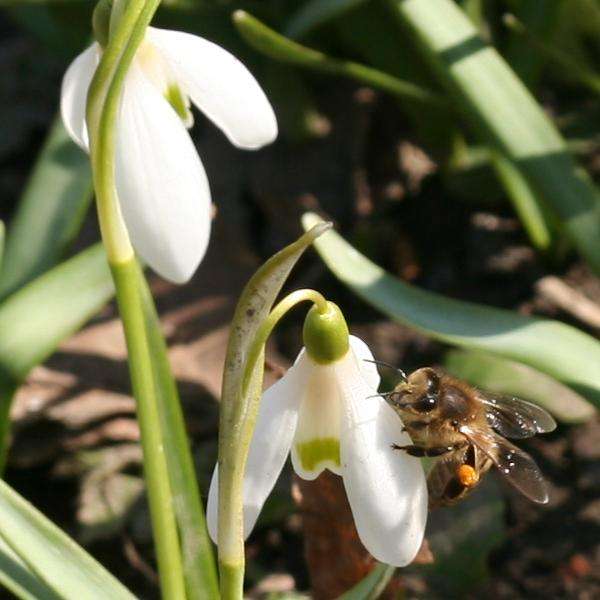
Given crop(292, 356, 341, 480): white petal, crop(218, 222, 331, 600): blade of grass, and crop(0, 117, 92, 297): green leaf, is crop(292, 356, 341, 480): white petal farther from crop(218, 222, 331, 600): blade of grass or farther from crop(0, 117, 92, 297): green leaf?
crop(0, 117, 92, 297): green leaf

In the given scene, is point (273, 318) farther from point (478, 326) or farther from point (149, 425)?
point (478, 326)

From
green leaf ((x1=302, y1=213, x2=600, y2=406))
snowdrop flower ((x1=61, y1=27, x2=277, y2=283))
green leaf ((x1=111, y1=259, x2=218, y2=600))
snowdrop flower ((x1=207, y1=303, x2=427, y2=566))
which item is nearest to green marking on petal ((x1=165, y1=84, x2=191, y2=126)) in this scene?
snowdrop flower ((x1=61, y1=27, x2=277, y2=283))

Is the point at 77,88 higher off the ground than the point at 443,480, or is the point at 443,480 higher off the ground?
the point at 77,88

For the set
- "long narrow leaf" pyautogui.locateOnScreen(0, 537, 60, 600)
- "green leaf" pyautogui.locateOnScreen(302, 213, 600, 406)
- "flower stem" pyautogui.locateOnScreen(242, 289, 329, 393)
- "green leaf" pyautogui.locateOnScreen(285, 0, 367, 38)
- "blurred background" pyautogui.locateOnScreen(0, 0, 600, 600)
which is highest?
"flower stem" pyautogui.locateOnScreen(242, 289, 329, 393)

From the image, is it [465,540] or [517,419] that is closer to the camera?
[517,419]

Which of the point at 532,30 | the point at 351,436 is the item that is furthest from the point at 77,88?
the point at 532,30

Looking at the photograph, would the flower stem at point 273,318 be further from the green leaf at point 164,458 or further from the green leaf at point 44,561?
the green leaf at point 44,561

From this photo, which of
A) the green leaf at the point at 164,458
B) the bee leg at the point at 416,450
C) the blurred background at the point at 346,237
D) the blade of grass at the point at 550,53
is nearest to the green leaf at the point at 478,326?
the blurred background at the point at 346,237
